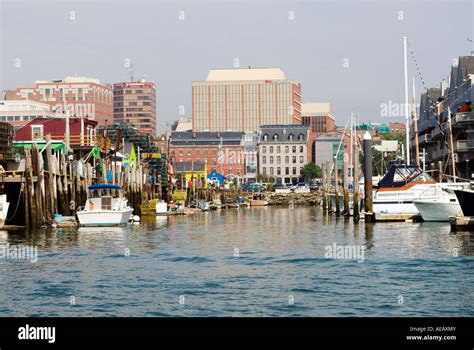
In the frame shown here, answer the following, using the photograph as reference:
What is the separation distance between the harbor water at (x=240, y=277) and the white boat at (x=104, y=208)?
1072 cm

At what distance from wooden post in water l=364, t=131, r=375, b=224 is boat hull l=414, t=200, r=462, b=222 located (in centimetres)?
335

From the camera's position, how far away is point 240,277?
101ft

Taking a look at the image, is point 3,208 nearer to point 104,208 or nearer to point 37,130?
point 104,208

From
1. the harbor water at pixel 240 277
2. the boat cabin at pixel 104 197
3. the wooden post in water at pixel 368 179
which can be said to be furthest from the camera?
the boat cabin at pixel 104 197

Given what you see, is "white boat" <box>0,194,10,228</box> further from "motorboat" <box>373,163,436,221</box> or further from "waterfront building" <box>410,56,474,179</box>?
"waterfront building" <box>410,56,474,179</box>

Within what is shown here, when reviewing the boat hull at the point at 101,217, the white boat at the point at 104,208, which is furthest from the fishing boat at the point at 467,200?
the white boat at the point at 104,208

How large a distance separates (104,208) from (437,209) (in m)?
23.5

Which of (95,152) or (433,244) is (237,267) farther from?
(95,152)

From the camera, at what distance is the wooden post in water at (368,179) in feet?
202

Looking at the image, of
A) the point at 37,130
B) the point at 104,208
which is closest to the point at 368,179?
the point at 104,208

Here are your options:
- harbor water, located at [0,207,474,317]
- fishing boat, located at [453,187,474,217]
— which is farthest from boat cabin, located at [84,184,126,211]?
fishing boat, located at [453,187,474,217]

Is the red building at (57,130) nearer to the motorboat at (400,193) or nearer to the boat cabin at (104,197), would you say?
the boat cabin at (104,197)
